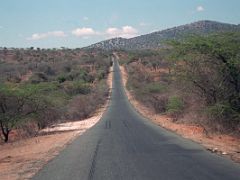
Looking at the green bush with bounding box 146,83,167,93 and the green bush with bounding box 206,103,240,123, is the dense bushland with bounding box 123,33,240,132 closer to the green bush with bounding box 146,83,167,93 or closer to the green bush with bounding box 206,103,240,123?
the green bush with bounding box 206,103,240,123

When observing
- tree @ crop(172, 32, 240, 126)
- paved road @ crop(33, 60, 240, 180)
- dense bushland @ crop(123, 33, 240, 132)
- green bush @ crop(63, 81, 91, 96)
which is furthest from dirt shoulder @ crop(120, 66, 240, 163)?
green bush @ crop(63, 81, 91, 96)

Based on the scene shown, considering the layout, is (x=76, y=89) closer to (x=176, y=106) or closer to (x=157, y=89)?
(x=157, y=89)

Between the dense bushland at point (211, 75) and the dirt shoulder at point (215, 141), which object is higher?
the dense bushland at point (211, 75)

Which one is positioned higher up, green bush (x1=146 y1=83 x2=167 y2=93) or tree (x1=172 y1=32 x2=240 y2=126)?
tree (x1=172 y1=32 x2=240 y2=126)

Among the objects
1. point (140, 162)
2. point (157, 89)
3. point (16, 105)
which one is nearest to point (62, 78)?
point (157, 89)

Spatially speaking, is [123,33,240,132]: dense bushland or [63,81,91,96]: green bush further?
[63,81,91,96]: green bush

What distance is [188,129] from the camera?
85.4 feet

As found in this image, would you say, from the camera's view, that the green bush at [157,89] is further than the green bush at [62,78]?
No

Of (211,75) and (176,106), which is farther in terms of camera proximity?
(176,106)

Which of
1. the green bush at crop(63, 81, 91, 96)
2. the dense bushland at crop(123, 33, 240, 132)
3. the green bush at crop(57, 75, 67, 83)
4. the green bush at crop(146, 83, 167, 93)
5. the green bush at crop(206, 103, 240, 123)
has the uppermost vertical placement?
the dense bushland at crop(123, 33, 240, 132)

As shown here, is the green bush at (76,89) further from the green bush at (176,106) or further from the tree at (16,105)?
the green bush at (176,106)

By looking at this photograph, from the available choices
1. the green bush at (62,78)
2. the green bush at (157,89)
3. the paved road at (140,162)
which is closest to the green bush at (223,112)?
the paved road at (140,162)

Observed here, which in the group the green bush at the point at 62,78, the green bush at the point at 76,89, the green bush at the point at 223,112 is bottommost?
the green bush at the point at 76,89

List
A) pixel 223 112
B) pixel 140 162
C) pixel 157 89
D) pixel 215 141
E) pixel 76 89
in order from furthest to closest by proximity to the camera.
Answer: pixel 76 89 → pixel 157 89 → pixel 223 112 → pixel 215 141 → pixel 140 162
